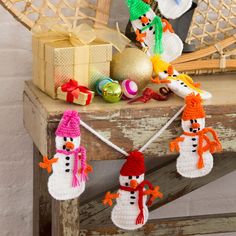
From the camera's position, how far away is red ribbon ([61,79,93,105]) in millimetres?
1046

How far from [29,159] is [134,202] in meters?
0.45

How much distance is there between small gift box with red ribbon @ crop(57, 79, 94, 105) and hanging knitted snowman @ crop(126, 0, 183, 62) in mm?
203

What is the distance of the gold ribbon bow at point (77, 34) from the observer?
3.61 ft

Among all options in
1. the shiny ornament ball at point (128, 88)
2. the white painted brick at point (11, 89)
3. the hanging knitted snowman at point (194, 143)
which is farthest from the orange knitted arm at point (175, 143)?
the white painted brick at point (11, 89)

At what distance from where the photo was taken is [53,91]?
109 cm

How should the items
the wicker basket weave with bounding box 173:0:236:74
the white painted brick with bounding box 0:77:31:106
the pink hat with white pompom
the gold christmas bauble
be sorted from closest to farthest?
the pink hat with white pompom < the gold christmas bauble < the wicker basket weave with bounding box 173:0:236:74 < the white painted brick with bounding box 0:77:31:106

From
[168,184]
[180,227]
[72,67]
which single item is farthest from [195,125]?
[168,184]

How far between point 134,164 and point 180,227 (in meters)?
0.33

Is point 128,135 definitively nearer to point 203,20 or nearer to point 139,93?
point 139,93

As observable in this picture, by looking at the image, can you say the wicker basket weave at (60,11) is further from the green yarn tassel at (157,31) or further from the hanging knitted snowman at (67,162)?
the hanging knitted snowman at (67,162)

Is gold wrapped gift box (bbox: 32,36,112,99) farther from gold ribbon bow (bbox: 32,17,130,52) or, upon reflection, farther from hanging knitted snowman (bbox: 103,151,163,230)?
hanging knitted snowman (bbox: 103,151,163,230)

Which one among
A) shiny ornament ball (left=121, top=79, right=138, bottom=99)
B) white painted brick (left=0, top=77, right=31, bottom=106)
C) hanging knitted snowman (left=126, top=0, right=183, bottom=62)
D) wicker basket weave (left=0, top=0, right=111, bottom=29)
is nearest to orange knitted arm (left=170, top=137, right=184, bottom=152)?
shiny ornament ball (left=121, top=79, right=138, bottom=99)

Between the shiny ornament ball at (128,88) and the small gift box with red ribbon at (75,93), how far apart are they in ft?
0.21

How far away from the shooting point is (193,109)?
3.48 ft
